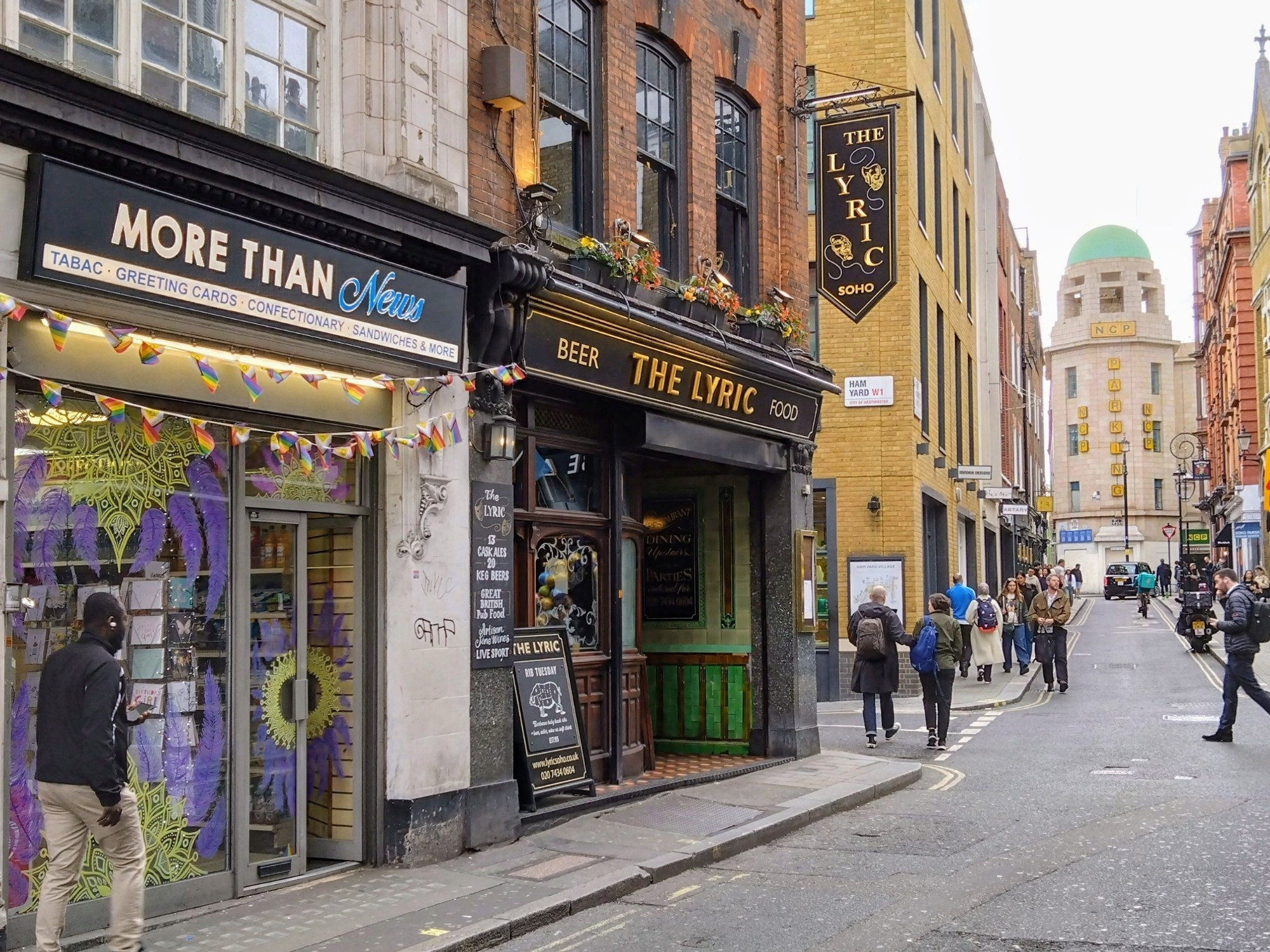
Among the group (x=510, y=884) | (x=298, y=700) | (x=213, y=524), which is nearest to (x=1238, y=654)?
(x=510, y=884)

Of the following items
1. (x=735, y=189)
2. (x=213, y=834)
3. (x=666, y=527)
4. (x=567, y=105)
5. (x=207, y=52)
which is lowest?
(x=213, y=834)

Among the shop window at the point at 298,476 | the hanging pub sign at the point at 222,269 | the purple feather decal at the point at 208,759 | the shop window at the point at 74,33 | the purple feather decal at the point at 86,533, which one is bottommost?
the purple feather decal at the point at 208,759

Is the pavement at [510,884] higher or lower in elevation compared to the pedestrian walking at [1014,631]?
lower

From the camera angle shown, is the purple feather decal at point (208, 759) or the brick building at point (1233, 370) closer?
the purple feather decal at point (208, 759)

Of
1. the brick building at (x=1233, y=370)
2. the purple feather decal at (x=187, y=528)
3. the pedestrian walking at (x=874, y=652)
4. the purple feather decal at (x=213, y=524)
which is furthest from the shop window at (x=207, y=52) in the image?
the brick building at (x=1233, y=370)

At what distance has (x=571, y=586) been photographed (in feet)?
38.4

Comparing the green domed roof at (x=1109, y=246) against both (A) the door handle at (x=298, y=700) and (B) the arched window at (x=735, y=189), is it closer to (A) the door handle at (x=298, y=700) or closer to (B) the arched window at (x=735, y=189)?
(B) the arched window at (x=735, y=189)

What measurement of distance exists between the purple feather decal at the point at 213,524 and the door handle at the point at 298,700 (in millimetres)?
882

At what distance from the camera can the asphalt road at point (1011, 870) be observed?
706 centimetres

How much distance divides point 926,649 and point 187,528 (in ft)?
31.6

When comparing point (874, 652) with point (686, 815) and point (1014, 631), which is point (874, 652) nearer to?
point (686, 815)

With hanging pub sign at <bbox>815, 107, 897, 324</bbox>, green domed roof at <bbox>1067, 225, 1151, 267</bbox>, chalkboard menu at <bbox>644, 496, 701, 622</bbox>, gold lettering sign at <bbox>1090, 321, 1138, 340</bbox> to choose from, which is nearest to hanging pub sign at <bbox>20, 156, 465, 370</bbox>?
chalkboard menu at <bbox>644, 496, 701, 622</bbox>

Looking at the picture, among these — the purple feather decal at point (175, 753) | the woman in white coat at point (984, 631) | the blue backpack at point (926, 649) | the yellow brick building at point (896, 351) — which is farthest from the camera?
the woman in white coat at point (984, 631)

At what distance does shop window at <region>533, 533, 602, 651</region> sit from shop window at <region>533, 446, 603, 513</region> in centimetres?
30
